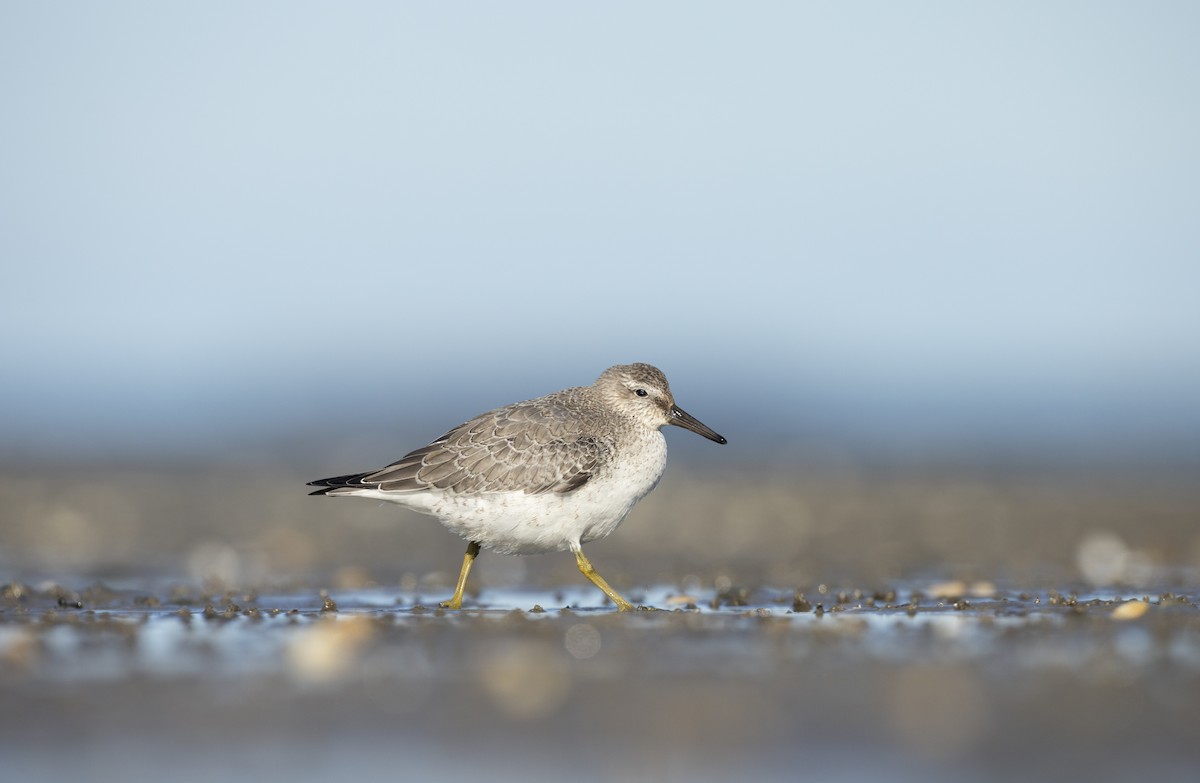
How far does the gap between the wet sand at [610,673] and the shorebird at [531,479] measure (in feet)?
2.02

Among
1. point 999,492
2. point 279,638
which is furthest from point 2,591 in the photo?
point 999,492

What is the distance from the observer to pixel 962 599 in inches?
389

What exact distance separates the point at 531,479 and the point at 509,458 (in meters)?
0.30

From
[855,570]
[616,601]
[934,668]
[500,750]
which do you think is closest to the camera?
[500,750]

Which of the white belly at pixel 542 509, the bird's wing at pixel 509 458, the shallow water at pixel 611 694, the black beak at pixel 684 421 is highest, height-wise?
the black beak at pixel 684 421

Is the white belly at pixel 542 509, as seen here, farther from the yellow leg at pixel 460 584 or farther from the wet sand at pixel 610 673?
the wet sand at pixel 610 673

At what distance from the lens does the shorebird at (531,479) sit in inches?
392

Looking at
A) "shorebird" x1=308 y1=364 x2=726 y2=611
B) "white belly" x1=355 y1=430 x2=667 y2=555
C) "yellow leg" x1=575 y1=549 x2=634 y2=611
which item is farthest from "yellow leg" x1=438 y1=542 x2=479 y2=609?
"yellow leg" x1=575 y1=549 x2=634 y2=611

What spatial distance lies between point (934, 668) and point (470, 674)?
237 centimetres

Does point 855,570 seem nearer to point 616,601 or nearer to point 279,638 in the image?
point 616,601

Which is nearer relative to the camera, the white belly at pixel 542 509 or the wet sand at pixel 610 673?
the wet sand at pixel 610 673

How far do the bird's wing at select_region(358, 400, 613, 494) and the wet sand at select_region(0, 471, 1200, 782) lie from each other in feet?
3.17

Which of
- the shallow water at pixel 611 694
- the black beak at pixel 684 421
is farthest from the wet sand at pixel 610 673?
the black beak at pixel 684 421

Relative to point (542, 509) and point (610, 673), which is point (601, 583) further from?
point (610, 673)
